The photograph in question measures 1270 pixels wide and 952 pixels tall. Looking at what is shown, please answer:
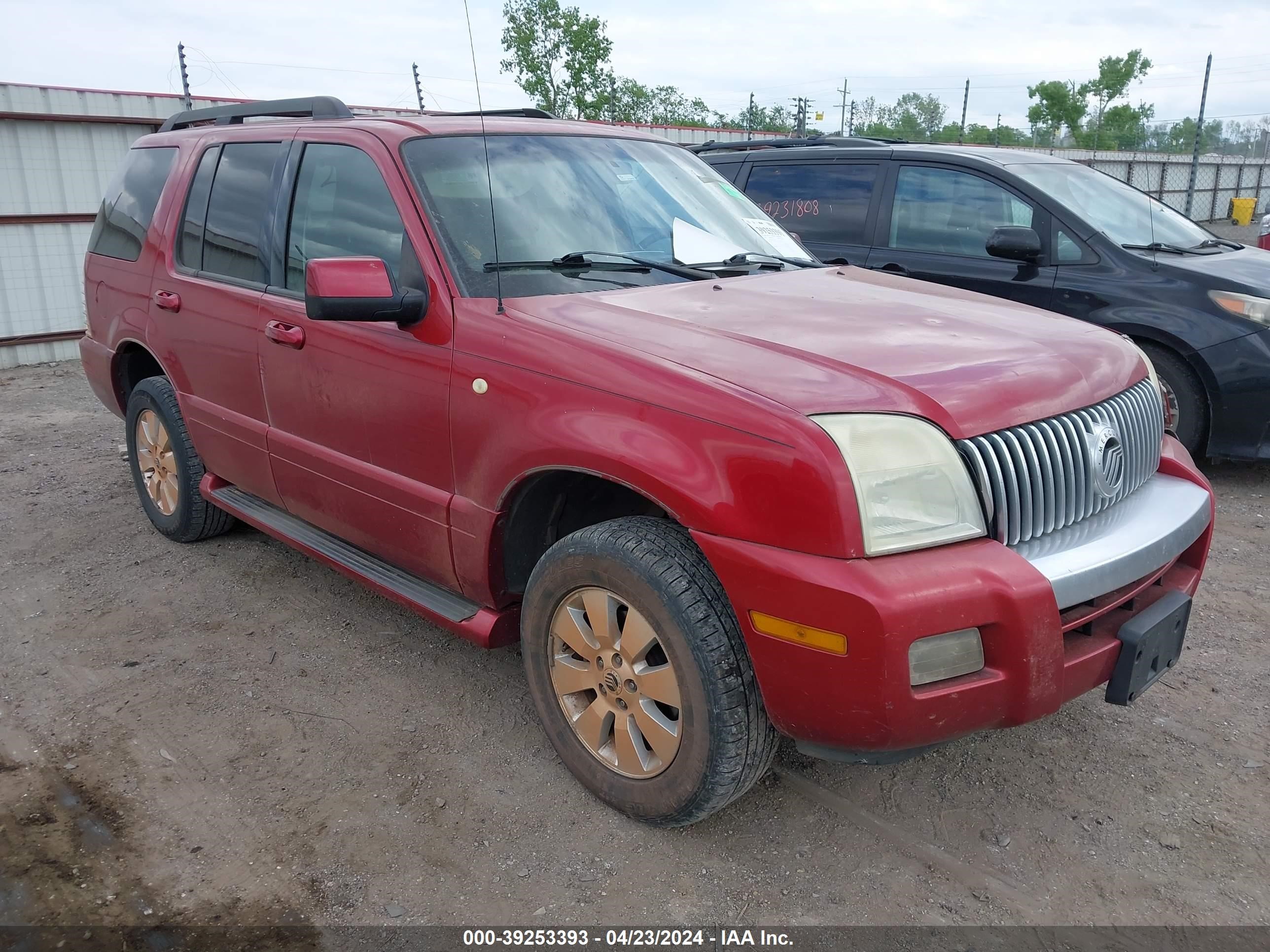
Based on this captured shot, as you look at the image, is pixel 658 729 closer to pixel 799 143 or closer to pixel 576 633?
pixel 576 633

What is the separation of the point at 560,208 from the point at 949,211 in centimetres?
377

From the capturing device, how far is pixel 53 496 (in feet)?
18.8

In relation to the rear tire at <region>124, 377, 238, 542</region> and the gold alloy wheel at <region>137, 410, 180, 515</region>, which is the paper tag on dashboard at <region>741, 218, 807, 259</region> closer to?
the rear tire at <region>124, 377, 238, 542</region>

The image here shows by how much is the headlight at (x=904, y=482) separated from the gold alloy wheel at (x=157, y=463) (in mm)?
3528

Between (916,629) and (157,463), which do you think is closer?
(916,629)

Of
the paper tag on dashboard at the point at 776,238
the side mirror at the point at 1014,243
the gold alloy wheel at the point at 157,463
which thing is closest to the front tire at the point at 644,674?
the paper tag on dashboard at the point at 776,238

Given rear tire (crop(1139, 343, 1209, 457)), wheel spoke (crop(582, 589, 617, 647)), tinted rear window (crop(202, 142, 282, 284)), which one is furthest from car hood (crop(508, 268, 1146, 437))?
rear tire (crop(1139, 343, 1209, 457))

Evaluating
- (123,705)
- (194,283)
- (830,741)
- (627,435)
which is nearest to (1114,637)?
(830,741)

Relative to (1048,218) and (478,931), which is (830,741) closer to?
(478,931)

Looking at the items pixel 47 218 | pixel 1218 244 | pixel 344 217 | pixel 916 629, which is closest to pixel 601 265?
pixel 344 217

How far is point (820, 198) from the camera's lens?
6.75 meters

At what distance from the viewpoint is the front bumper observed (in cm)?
213

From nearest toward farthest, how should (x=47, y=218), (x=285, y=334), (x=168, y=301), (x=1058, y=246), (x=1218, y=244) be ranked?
1. (x=285, y=334)
2. (x=168, y=301)
3. (x=1058, y=246)
4. (x=1218, y=244)
5. (x=47, y=218)

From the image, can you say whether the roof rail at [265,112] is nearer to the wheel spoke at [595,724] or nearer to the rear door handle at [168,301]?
the rear door handle at [168,301]
